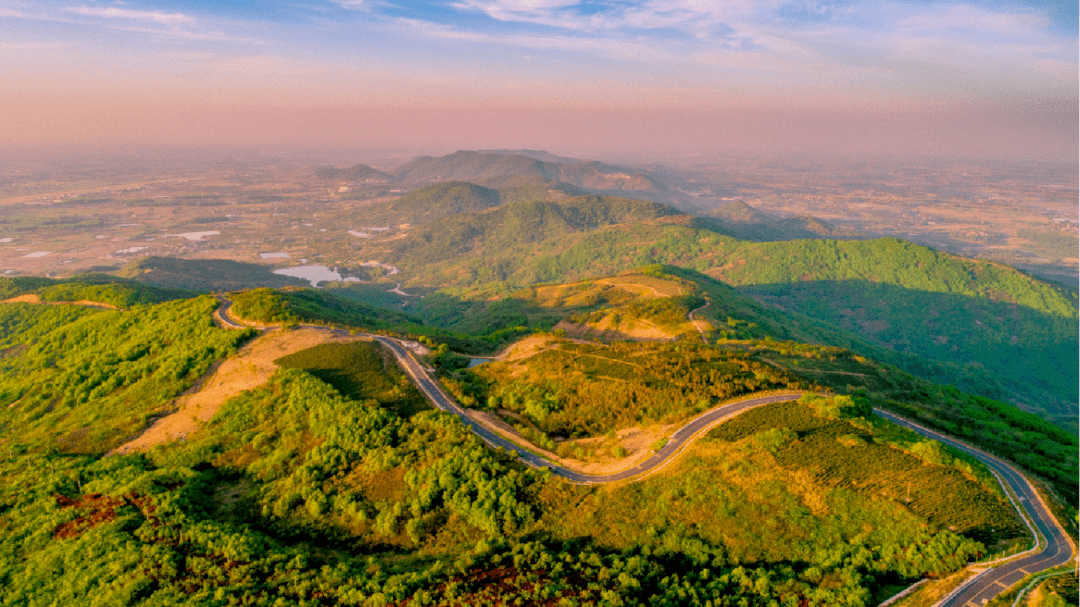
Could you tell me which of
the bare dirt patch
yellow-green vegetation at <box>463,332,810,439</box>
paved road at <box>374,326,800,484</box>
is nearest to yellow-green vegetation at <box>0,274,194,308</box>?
paved road at <box>374,326,800,484</box>

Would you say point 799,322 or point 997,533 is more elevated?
point 997,533

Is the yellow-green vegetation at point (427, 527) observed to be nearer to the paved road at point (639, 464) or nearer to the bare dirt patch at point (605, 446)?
the paved road at point (639, 464)

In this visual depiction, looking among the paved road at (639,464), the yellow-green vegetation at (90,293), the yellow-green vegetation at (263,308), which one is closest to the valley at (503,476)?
the paved road at (639,464)

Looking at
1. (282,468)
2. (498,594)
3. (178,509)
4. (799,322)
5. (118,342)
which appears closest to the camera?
(498,594)

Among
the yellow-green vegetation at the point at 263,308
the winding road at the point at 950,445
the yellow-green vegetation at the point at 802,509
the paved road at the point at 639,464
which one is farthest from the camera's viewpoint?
the yellow-green vegetation at the point at 263,308

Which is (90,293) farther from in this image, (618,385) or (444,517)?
(618,385)

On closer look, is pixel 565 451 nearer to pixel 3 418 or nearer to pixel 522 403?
pixel 522 403

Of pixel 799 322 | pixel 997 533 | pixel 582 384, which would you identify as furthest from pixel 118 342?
pixel 799 322
